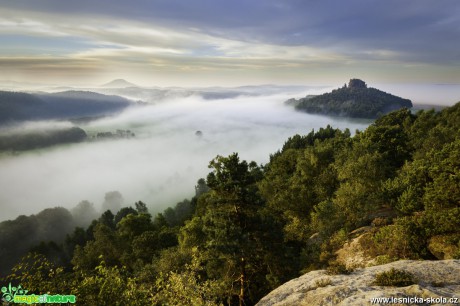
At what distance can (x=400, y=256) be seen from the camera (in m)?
26.5

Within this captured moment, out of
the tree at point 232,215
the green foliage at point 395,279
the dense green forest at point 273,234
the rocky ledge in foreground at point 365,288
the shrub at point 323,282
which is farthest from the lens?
the tree at point 232,215

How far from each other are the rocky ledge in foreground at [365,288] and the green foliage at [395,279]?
32 centimetres

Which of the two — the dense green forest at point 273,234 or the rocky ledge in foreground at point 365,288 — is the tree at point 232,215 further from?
the rocky ledge in foreground at point 365,288

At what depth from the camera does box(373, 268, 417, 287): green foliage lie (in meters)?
16.4

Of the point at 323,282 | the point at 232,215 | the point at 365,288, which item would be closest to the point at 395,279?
the point at 365,288

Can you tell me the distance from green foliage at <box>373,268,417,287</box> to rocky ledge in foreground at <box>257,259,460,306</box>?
0.32 metres

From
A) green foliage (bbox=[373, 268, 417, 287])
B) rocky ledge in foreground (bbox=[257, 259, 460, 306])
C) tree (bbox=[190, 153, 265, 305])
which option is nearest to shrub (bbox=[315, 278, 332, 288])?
rocky ledge in foreground (bbox=[257, 259, 460, 306])

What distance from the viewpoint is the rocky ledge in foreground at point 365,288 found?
14.8 meters

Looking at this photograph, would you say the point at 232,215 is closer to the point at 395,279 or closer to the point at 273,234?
the point at 273,234

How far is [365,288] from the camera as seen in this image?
16.5 meters

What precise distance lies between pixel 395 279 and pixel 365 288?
1.95 m

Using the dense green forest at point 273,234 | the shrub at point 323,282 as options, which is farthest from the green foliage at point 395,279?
the dense green forest at point 273,234

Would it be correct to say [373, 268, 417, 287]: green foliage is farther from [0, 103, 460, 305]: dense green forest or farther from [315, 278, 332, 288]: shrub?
[0, 103, 460, 305]: dense green forest

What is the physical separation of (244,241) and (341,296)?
430 inches
